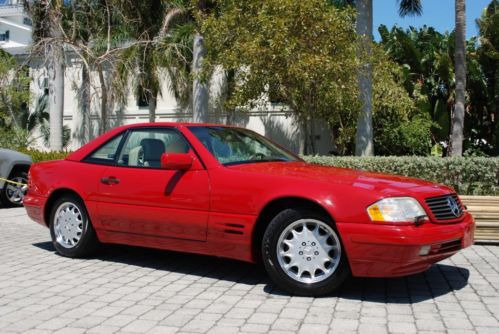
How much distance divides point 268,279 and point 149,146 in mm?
1845

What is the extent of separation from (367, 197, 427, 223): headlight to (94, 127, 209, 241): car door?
1.56 metres

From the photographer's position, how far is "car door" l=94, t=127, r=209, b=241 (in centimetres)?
548

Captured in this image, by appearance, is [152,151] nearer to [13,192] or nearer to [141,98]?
[13,192]

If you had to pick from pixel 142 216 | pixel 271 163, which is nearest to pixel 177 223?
pixel 142 216

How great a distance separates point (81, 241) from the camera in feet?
21.3

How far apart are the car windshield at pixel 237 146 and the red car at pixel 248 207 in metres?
0.02

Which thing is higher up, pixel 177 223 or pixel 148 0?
pixel 148 0

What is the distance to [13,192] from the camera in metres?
12.3

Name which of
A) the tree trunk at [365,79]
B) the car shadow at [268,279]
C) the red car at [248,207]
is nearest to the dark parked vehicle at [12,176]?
the car shadow at [268,279]

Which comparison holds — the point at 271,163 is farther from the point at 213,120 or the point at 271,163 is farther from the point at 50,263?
the point at 213,120

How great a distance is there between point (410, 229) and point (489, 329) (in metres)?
0.91

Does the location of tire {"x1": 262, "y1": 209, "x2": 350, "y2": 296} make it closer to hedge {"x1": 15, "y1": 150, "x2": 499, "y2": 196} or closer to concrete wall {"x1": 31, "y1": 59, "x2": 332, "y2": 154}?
hedge {"x1": 15, "y1": 150, "x2": 499, "y2": 196}

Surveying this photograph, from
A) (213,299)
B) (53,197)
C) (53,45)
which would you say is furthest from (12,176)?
(213,299)

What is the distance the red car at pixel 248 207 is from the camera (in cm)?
472
